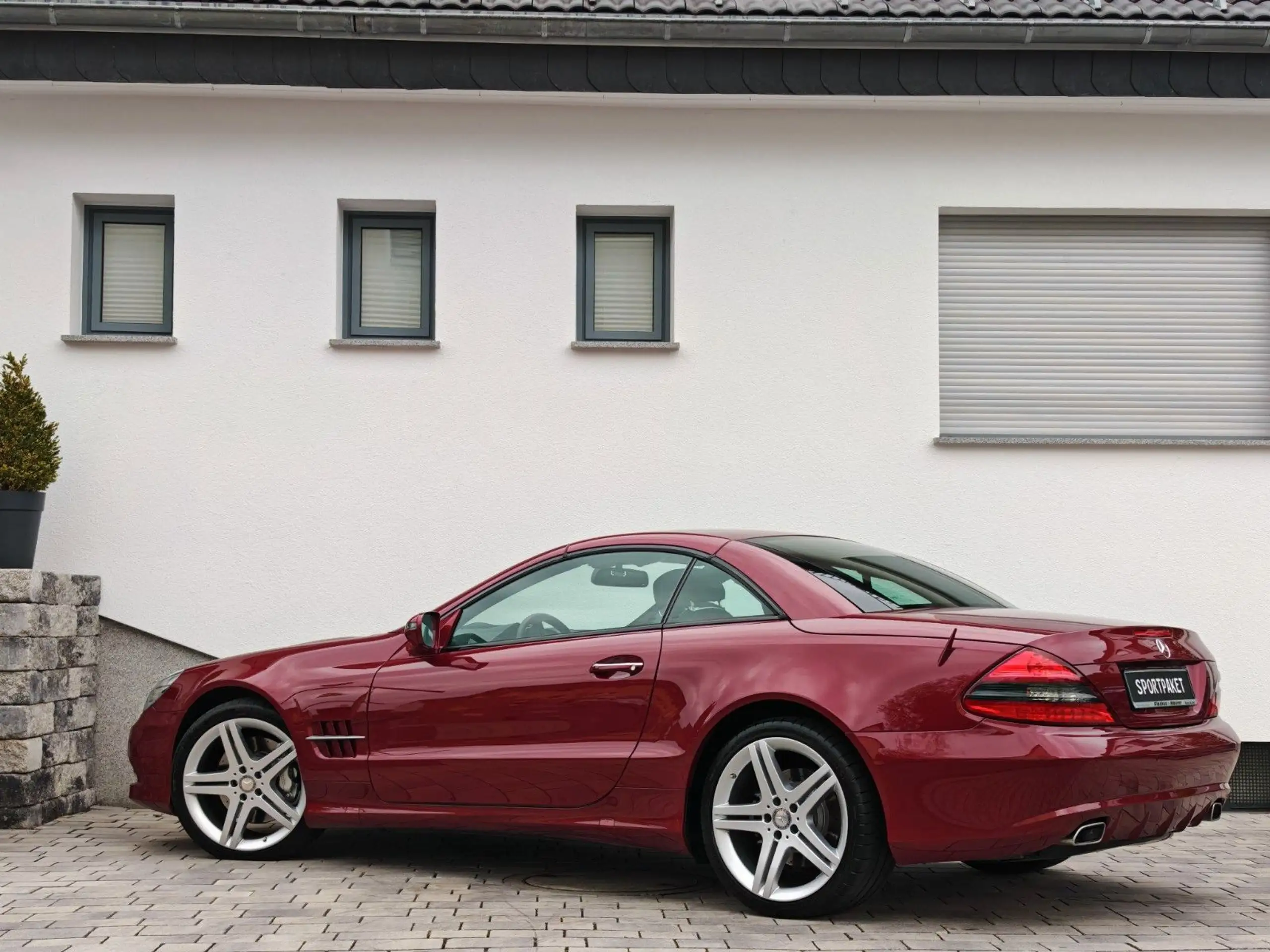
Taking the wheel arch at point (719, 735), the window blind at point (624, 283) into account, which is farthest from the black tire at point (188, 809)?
the window blind at point (624, 283)

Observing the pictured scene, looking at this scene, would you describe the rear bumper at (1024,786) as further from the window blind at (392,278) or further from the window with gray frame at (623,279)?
the window blind at (392,278)

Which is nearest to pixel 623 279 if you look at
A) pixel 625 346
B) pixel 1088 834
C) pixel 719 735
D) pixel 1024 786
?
pixel 625 346

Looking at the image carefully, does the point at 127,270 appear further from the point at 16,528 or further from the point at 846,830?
the point at 846,830

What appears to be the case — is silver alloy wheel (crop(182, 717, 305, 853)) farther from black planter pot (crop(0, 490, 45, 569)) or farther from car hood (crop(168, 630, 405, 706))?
black planter pot (crop(0, 490, 45, 569))

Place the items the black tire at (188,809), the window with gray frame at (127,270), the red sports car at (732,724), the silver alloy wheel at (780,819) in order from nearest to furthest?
the red sports car at (732,724) < the silver alloy wheel at (780,819) < the black tire at (188,809) < the window with gray frame at (127,270)

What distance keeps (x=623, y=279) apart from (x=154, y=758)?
14.1ft

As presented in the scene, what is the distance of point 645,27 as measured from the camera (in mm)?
9000

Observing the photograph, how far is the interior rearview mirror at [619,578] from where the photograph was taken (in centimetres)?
625

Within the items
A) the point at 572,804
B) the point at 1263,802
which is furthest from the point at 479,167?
the point at 1263,802

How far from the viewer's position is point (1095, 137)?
953 cm

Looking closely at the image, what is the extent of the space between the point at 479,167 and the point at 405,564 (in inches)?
101

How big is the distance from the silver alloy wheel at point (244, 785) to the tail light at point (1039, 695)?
10.7 ft

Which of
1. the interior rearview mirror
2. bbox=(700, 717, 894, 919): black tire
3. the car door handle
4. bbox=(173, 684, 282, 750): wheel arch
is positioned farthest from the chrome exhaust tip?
bbox=(173, 684, 282, 750): wheel arch

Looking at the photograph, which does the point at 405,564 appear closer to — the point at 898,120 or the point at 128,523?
the point at 128,523
